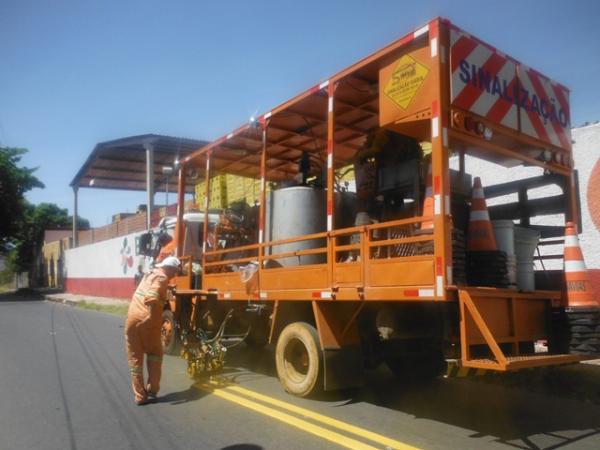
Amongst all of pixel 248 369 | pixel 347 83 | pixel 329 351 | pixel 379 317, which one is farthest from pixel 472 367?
pixel 248 369

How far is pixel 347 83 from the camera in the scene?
18.5 ft

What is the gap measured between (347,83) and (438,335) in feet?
9.43

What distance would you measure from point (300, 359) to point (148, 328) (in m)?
1.73

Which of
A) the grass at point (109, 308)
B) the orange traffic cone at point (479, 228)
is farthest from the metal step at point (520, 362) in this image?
the grass at point (109, 308)

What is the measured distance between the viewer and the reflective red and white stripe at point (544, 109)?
16.6ft

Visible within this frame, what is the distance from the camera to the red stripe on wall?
23.2 m

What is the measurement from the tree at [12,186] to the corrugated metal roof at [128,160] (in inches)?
125

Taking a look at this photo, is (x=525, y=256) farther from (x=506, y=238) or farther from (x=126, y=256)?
(x=126, y=256)

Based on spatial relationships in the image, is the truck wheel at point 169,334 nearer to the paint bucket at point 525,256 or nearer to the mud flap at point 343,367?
the mud flap at point 343,367

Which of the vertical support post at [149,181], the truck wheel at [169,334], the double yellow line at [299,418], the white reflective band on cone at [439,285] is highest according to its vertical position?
the vertical support post at [149,181]

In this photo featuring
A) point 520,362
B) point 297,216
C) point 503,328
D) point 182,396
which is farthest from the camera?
point 297,216

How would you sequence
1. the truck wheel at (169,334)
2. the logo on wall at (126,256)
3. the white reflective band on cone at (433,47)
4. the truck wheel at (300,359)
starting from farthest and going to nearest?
the logo on wall at (126,256), the truck wheel at (169,334), the truck wheel at (300,359), the white reflective band on cone at (433,47)

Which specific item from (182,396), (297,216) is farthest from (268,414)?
(297,216)

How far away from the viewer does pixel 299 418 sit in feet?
15.5
